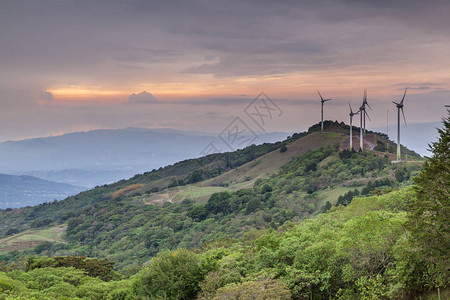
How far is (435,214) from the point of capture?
80.5 feet

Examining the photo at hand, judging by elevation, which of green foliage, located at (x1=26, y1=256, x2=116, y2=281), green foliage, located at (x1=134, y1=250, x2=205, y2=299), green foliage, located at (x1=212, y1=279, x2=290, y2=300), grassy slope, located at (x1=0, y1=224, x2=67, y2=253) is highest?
green foliage, located at (x1=212, y1=279, x2=290, y2=300)

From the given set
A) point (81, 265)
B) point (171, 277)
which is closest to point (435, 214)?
point (171, 277)

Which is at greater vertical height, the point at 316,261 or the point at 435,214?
the point at 435,214

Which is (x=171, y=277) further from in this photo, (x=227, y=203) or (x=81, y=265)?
(x=227, y=203)

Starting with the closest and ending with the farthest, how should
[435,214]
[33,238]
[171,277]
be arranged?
1. [435,214]
2. [171,277]
3. [33,238]

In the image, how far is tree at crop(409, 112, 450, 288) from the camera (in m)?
23.8

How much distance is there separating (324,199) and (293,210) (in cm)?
715

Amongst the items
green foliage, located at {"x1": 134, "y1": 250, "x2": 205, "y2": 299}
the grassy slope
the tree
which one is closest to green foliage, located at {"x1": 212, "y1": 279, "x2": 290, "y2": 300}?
green foliage, located at {"x1": 134, "y1": 250, "x2": 205, "y2": 299}

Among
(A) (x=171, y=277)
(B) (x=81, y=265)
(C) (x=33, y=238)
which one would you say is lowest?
(C) (x=33, y=238)

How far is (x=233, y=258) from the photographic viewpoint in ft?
116

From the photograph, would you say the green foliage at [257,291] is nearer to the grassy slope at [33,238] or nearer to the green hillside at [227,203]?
the green hillside at [227,203]

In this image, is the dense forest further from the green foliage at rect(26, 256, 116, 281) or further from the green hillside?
the green hillside

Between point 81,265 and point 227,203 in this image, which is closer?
point 81,265

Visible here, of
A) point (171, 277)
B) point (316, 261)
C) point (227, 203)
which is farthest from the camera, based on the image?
point (227, 203)
